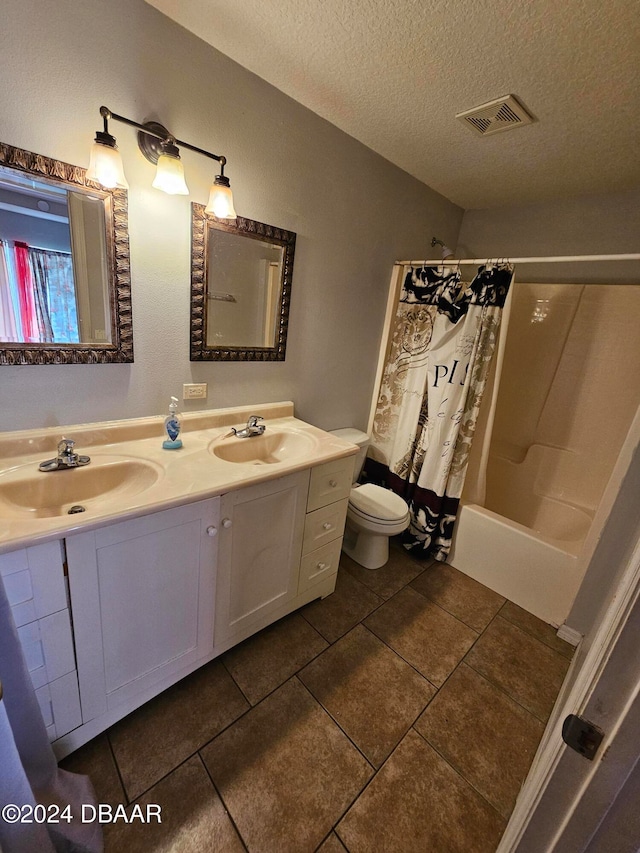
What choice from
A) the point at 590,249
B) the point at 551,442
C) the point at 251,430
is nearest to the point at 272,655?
the point at 251,430

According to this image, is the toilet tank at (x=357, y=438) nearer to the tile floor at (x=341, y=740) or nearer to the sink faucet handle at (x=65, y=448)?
the tile floor at (x=341, y=740)

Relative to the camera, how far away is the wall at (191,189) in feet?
3.37

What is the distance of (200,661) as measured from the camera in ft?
4.37

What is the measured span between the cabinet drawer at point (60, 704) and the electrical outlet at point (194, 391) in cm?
102

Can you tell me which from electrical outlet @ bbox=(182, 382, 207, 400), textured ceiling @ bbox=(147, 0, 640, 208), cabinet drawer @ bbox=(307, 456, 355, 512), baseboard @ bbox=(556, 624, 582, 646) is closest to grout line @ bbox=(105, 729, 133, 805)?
cabinet drawer @ bbox=(307, 456, 355, 512)

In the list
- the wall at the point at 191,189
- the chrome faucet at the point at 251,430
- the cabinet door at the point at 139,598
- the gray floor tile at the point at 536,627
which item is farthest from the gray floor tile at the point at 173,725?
the gray floor tile at the point at 536,627

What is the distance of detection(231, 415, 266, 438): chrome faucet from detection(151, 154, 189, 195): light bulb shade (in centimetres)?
91

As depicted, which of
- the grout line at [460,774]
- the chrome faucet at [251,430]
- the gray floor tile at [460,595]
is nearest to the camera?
the grout line at [460,774]

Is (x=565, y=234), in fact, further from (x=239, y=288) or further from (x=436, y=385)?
(x=239, y=288)

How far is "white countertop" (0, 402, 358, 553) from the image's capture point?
89 centimetres

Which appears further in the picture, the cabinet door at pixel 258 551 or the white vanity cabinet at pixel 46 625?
the cabinet door at pixel 258 551

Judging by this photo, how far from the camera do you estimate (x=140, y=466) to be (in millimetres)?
1233

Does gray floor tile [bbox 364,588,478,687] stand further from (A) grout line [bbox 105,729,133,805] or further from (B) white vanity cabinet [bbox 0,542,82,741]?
(B) white vanity cabinet [bbox 0,542,82,741]

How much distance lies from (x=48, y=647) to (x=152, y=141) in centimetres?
161
